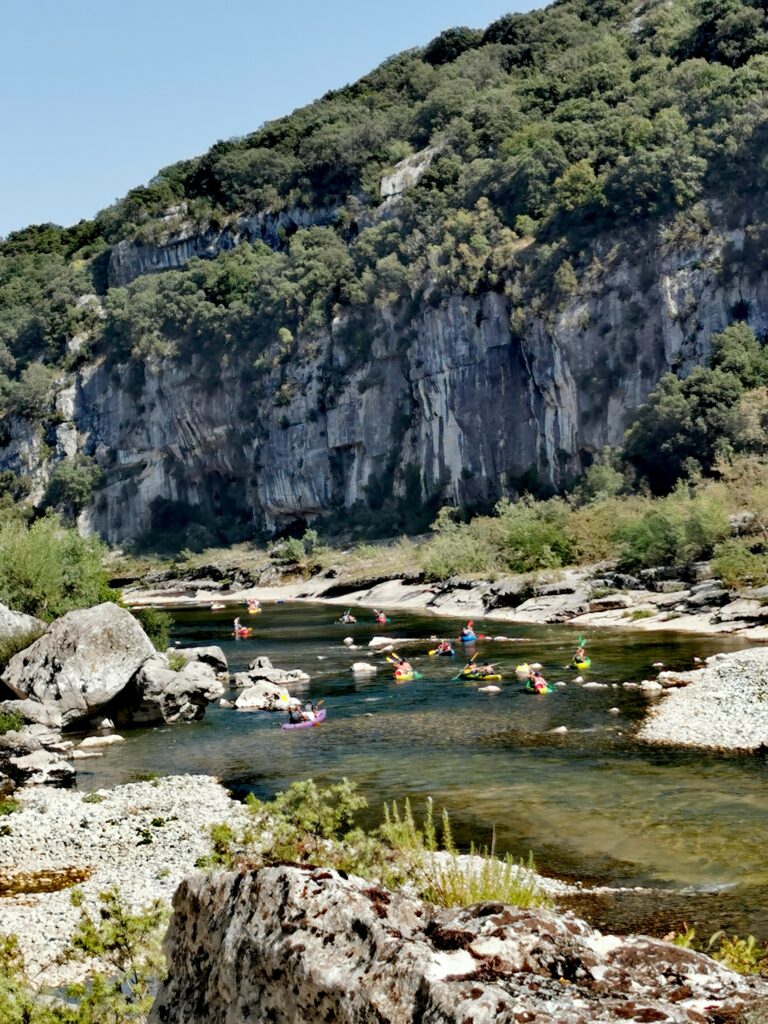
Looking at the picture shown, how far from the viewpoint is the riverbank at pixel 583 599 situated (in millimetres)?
45812

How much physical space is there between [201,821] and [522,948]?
16.1m

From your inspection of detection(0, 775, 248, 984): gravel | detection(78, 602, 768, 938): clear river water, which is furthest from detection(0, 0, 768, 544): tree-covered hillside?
detection(0, 775, 248, 984): gravel

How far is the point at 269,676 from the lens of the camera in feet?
130

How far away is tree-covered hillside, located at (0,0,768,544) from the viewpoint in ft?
293

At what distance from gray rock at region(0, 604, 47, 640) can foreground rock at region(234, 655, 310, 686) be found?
25.0ft

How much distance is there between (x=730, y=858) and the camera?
1611 centimetres

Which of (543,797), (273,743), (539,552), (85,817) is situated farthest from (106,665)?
(539,552)

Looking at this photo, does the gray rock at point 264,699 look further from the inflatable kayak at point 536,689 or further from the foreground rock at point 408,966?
the foreground rock at point 408,966

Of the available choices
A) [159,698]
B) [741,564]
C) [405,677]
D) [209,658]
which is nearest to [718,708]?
[405,677]

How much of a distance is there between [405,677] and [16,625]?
1407 cm

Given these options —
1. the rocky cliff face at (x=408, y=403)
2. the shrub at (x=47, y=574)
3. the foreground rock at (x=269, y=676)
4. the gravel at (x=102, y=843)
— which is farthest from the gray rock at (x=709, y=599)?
the rocky cliff face at (x=408, y=403)

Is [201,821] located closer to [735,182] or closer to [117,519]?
[735,182]

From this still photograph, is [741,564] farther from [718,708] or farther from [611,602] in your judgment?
[718,708]

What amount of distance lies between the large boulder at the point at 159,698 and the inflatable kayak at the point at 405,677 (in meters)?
7.75
